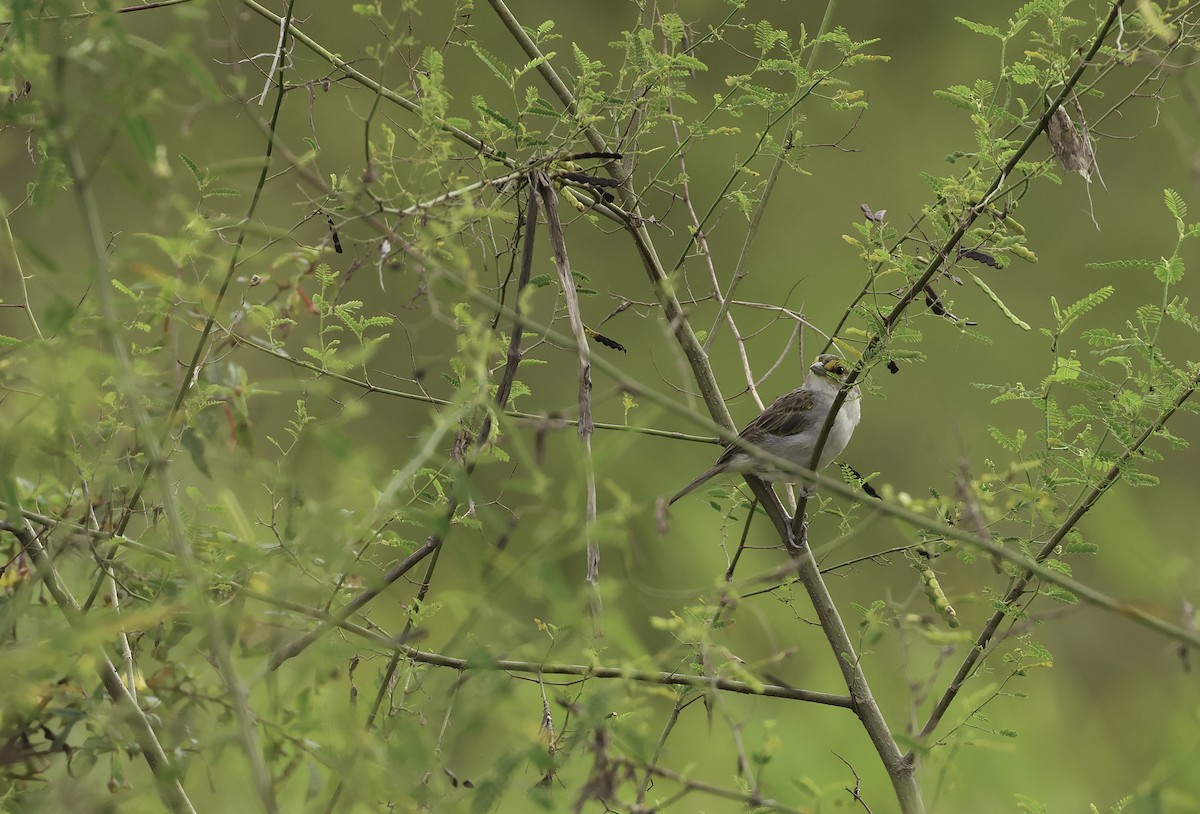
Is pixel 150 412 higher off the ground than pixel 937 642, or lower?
higher

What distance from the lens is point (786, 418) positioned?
117 inches

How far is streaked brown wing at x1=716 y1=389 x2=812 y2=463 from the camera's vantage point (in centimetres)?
294

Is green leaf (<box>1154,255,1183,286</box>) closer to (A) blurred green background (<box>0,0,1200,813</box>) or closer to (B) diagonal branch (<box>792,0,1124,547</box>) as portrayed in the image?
(B) diagonal branch (<box>792,0,1124,547</box>)

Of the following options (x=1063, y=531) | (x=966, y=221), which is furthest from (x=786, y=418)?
(x=966, y=221)

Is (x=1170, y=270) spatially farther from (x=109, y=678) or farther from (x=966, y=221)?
(x=109, y=678)

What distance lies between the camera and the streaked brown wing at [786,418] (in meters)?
2.94

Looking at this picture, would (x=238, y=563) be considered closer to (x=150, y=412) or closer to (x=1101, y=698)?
(x=150, y=412)

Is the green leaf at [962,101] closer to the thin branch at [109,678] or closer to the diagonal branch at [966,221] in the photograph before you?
the diagonal branch at [966,221]

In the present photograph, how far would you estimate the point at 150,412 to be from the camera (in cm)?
104

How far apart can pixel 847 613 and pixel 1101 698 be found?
115 centimetres

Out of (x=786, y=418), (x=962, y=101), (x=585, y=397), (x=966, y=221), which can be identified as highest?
(x=786, y=418)

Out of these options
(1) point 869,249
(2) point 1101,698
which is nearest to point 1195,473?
(2) point 1101,698

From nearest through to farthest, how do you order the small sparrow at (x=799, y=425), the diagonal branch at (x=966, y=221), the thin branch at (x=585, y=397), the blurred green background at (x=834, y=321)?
the thin branch at (x=585, y=397) → the diagonal branch at (x=966, y=221) → the small sparrow at (x=799, y=425) → the blurred green background at (x=834, y=321)

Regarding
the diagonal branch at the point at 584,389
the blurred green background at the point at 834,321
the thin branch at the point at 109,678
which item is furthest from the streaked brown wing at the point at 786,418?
the thin branch at the point at 109,678
